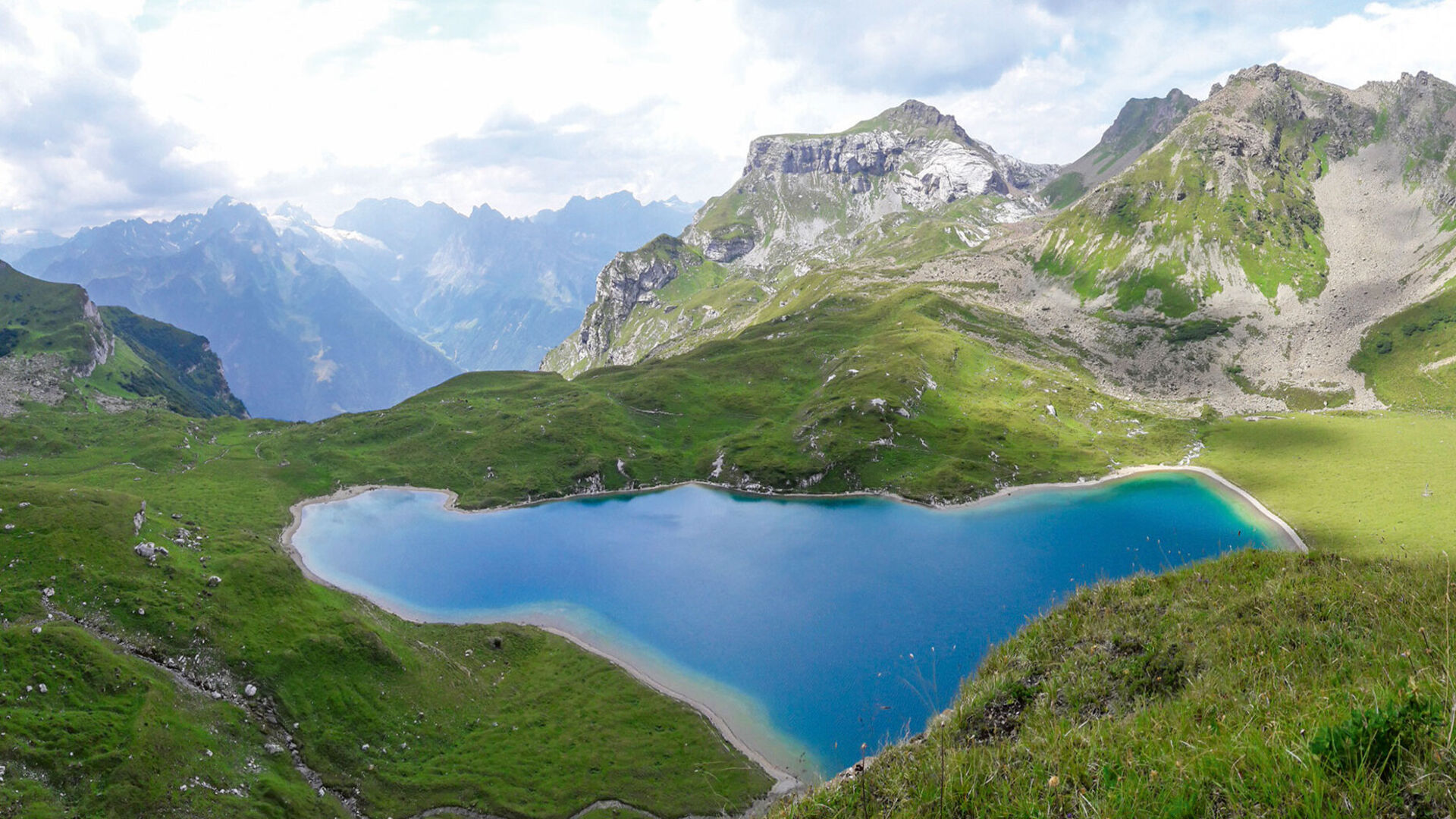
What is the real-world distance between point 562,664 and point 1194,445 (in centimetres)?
12640

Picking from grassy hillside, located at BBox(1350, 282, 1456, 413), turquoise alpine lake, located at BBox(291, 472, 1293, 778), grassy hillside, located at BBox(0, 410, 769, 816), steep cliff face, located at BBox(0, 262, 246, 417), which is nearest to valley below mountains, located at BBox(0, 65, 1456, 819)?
grassy hillside, located at BBox(0, 410, 769, 816)

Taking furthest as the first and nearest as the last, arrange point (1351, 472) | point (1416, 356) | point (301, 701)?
1. point (1416, 356)
2. point (1351, 472)
3. point (301, 701)

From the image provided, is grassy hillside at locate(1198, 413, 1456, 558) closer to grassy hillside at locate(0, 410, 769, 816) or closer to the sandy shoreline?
the sandy shoreline

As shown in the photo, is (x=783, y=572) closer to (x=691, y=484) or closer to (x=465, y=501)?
(x=691, y=484)

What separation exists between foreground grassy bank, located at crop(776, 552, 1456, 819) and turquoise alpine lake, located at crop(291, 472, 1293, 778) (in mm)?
31179

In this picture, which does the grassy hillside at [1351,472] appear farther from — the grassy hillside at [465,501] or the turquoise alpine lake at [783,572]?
the grassy hillside at [465,501]

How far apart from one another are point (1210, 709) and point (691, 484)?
378ft

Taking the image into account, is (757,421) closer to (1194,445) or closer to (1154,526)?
(1154,526)

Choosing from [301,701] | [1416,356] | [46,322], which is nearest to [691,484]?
[301,701]

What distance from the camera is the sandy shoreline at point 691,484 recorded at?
52406 millimetres

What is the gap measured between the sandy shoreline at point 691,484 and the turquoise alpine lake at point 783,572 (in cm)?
63

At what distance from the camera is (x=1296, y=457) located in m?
108

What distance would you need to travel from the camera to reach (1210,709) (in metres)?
6.18

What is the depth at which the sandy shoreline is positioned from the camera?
5241 cm
